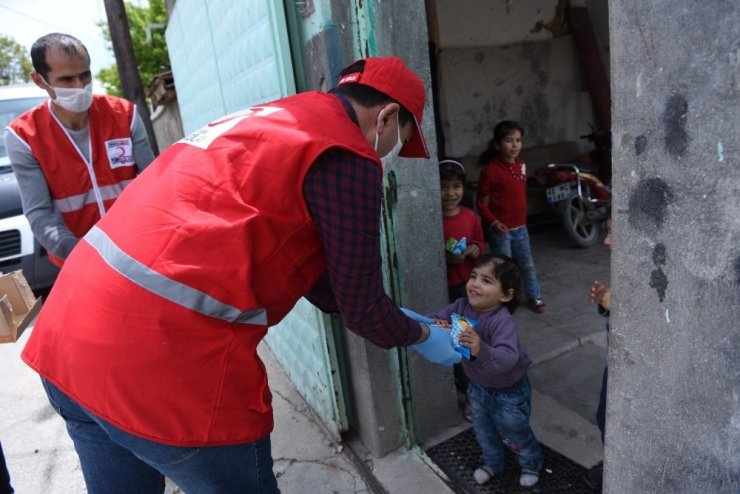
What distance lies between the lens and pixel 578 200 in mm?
5633

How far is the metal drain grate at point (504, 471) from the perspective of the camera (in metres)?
2.28

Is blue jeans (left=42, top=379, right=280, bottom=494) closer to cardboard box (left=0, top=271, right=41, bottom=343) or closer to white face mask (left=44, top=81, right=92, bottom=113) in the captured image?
cardboard box (left=0, top=271, right=41, bottom=343)

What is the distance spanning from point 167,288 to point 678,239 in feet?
3.27

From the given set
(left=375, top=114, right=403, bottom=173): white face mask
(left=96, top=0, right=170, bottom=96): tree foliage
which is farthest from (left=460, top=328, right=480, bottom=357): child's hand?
(left=96, top=0, right=170, bottom=96): tree foliage

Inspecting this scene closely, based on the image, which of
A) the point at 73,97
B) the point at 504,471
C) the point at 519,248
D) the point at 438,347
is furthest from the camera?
the point at 519,248

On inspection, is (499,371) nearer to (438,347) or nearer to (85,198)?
(438,347)

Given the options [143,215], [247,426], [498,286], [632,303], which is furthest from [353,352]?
[632,303]

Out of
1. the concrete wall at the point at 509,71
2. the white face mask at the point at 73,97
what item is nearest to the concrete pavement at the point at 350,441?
the white face mask at the point at 73,97

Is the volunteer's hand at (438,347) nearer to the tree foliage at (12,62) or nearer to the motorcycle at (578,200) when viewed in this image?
the motorcycle at (578,200)

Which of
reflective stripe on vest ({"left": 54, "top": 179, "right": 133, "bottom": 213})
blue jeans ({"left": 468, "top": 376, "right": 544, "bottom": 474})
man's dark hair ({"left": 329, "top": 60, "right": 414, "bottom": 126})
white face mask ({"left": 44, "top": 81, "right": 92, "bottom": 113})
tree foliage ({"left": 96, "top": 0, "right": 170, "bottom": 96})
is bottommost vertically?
blue jeans ({"left": 468, "top": 376, "right": 544, "bottom": 474})

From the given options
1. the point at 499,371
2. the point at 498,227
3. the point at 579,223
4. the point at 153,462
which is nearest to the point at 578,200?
the point at 579,223

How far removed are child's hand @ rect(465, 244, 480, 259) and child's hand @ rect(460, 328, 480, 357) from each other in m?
1.04

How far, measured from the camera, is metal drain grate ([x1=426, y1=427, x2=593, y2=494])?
2.28 m

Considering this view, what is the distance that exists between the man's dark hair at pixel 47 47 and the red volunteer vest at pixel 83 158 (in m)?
0.19
